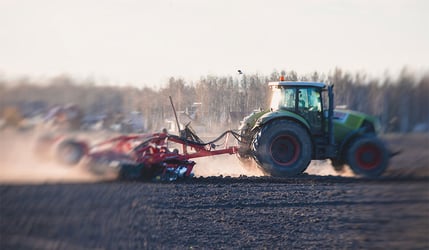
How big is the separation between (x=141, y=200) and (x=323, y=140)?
2.47 metres

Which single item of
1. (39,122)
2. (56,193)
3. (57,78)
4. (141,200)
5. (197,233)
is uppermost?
(57,78)

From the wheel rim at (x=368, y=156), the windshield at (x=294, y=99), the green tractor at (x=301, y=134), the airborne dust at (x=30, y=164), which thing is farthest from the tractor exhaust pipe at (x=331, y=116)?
the airborne dust at (x=30, y=164)

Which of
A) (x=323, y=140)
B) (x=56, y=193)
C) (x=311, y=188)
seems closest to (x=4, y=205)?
(x=56, y=193)

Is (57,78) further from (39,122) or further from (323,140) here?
(323,140)

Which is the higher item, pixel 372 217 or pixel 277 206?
pixel 372 217

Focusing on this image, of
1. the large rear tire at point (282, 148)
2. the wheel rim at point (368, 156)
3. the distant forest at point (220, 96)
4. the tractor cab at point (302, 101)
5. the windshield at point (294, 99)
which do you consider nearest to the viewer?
the distant forest at point (220, 96)

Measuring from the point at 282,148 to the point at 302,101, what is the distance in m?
0.81

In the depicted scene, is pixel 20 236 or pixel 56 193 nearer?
pixel 56 193

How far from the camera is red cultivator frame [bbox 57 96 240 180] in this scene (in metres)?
3.65

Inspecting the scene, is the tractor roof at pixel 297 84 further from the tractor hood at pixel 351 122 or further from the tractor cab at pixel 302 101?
the tractor hood at pixel 351 122

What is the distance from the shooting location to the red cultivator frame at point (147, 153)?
365 cm

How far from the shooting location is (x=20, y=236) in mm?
5156

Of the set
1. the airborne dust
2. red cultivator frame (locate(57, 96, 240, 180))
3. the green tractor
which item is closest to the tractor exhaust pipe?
the green tractor

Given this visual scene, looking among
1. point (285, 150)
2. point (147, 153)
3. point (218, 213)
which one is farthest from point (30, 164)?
point (218, 213)
